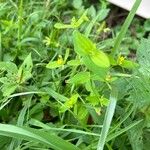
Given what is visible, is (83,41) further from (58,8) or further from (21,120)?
(58,8)

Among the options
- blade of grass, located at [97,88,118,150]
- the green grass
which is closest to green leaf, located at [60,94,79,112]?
the green grass

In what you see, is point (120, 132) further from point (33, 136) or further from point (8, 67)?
point (8, 67)

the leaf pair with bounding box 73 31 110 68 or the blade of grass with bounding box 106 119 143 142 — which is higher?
the leaf pair with bounding box 73 31 110 68

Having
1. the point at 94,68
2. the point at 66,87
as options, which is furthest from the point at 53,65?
the point at 94,68

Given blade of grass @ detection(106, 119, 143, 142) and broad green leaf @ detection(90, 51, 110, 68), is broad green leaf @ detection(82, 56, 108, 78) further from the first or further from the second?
blade of grass @ detection(106, 119, 143, 142)

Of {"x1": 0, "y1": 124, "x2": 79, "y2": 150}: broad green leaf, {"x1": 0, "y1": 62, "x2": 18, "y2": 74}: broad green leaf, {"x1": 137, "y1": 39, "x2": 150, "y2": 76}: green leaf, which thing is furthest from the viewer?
{"x1": 0, "y1": 62, "x2": 18, "y2": 74}: broad green leaf

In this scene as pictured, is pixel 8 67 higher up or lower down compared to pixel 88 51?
lower down

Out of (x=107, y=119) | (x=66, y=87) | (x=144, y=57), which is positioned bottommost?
(x=66, y=87)
